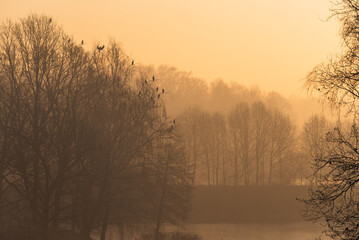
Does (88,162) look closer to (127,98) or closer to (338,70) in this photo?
(127,98)

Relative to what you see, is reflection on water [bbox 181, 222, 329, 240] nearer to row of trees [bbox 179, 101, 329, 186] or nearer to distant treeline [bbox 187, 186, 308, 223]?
distant treeline [bbox 187, 186, 308, 223]

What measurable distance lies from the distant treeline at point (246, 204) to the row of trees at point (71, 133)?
29.1 m

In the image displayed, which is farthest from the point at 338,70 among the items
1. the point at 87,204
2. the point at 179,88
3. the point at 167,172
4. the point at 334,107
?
the point at 179,88

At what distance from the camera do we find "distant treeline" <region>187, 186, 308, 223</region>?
57916 mm

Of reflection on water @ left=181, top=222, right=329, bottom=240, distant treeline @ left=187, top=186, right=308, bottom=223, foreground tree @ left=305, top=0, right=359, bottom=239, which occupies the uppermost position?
foreground tree @ left=305, top=0, right=359, bottom=239

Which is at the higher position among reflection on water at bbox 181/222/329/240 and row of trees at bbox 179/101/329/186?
row of trees at bbox 179/101/329/186

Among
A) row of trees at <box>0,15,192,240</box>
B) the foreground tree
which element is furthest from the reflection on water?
the foreground tree

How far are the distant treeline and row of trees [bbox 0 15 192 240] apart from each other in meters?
29.1

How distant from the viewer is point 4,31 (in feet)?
83.8

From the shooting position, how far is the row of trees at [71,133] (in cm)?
2080

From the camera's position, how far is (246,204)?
61.2 metres

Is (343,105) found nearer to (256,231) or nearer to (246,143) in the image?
(256,231)

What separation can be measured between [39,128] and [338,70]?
13754 mm

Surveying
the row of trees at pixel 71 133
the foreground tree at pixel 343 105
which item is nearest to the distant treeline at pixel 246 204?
the row of trees at pixel 71 133
